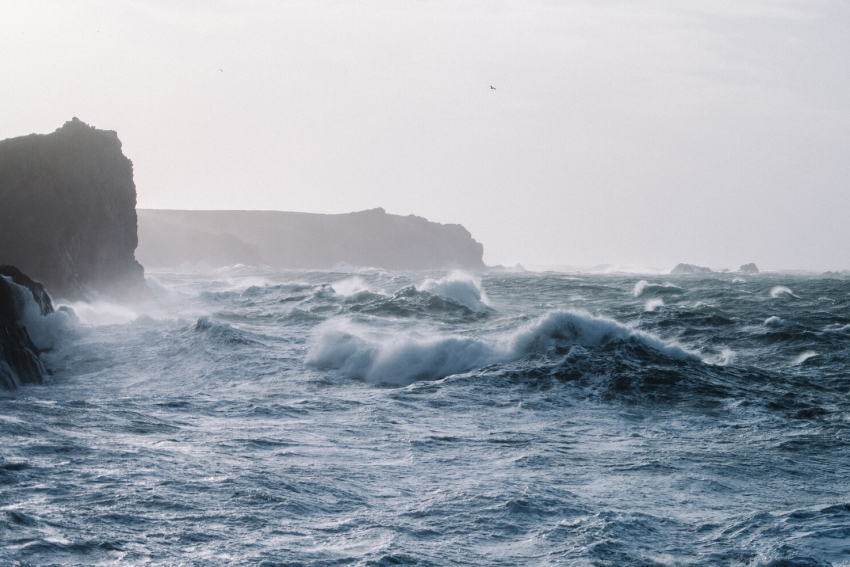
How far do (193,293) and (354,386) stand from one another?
27413 mm

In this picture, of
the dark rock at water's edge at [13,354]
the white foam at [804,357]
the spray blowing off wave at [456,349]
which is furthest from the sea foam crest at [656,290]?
the dark rock at water's edge at [13,354]

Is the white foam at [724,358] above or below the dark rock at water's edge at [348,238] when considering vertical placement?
below

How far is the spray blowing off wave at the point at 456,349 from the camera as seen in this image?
14.7m

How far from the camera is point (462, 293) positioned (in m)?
27.7

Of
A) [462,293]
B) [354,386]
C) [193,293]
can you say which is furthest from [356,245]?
[354,386]

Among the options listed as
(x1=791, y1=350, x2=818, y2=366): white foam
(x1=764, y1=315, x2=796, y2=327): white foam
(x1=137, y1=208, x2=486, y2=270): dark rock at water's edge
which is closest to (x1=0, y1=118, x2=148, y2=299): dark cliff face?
(x1=764, y1=315, x2=796, y2=327): white foam

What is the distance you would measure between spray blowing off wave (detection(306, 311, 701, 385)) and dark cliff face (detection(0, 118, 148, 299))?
15993 millimetres

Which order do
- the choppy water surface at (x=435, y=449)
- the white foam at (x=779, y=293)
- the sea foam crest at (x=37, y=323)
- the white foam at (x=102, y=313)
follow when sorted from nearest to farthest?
the choppy water surface at (x=435, y=449) → the sea foam crest at (x=37, y=323) → the white foam at (x=102, y=313) → the white foam at (x=779, y=293)

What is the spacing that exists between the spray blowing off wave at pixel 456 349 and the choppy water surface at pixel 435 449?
5 cm

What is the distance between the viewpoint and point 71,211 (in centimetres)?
2886

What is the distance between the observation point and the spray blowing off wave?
14664mm

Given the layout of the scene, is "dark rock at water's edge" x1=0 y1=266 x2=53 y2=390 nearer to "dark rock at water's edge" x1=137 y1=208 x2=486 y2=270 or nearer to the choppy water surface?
the choppy water surface

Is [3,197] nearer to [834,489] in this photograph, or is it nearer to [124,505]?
[124,505]

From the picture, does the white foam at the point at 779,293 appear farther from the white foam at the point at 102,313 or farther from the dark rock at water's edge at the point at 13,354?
the dark rock at water's edge at the point at 13,354
